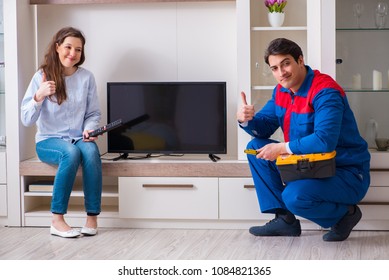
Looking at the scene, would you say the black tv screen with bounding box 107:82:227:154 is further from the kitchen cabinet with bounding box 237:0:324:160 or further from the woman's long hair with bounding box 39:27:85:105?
the woman's long hair with bounding box 39:27:85:105

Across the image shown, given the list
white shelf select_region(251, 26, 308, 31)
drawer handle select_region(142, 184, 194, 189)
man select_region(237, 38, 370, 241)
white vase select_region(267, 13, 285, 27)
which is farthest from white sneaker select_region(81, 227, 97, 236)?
white vase select_region(267, 13, 285, 27)

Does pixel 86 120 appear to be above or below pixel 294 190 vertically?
above

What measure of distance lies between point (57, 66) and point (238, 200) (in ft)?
4.15

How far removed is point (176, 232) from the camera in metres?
4.02

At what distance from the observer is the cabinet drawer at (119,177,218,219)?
4.06 meters

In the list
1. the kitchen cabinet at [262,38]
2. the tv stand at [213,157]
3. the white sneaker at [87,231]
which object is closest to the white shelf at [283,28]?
the kitchen cabinet at [262,38]

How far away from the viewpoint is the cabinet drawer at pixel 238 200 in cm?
404

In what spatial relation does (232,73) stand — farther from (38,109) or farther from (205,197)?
(38,109)

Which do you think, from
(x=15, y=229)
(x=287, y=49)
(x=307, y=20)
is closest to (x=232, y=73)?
(x=307, y=20)

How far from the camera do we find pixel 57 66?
13.6 ft

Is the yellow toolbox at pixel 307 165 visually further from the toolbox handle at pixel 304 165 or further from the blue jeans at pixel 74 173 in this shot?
the blue jeans at pixel 74 173
